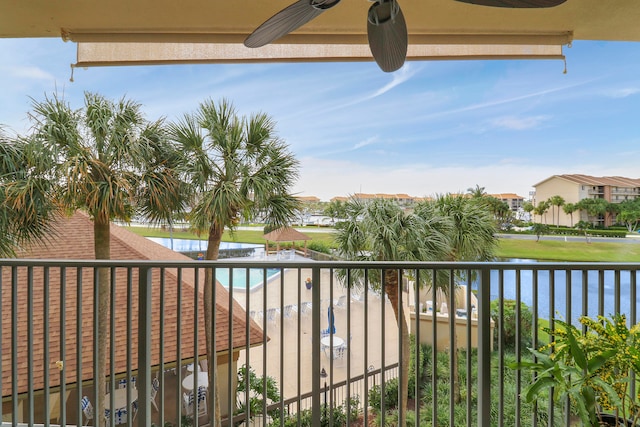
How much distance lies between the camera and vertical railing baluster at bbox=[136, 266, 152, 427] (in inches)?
66.8

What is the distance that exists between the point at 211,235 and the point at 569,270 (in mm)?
3485

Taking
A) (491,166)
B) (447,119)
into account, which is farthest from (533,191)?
(447,119)

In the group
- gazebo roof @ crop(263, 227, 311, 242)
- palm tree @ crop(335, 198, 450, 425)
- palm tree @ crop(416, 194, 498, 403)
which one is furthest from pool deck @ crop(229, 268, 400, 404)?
palm tree @ crop(416, 194, 498, 403)

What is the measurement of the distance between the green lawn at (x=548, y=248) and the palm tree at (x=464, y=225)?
36 cm

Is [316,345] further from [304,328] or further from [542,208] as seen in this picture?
[304,328]

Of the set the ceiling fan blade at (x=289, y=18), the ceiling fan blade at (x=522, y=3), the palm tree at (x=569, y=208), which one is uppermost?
the ceiling fan blade at (x=289, y=18)

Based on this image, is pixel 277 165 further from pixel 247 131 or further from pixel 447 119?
pixel 447 119

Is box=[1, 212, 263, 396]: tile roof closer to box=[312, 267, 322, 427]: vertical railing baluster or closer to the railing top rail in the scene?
the railing top rail

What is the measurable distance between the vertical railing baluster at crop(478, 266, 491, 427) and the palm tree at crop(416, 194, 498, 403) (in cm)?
278

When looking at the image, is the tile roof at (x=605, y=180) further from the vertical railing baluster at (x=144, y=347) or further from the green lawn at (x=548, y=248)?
the vertical railing baluster at (x=144, y=347)

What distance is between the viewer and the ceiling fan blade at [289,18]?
142 cm

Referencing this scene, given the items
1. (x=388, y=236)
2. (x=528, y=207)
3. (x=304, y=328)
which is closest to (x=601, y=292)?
(x=528, y=207)

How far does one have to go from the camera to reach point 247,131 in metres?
3.97

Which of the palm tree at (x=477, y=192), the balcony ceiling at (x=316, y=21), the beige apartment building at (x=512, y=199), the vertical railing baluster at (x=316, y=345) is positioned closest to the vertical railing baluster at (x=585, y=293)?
the vertical railing baluster at (x=316, y=345)
